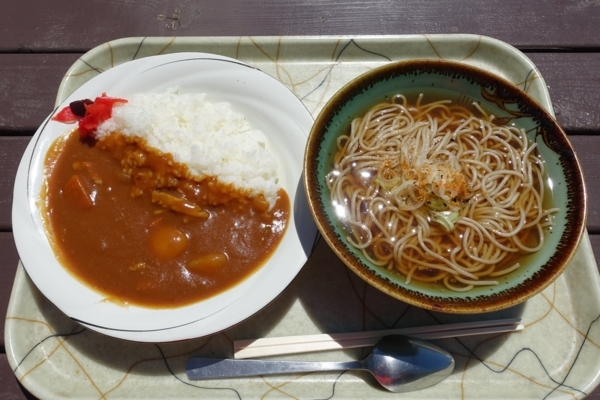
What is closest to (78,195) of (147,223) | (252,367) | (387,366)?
(147,223)

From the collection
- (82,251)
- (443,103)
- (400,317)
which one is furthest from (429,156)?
(82,251)

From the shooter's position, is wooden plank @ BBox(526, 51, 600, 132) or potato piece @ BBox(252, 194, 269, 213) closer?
potato piece @ BBox(252, 194, 269, 213)

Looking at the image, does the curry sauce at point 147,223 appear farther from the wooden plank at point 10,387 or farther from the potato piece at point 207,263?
the wooden plank at point 10,387

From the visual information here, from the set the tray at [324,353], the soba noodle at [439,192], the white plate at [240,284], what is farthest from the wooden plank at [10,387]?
the soba noodle at [439,192]

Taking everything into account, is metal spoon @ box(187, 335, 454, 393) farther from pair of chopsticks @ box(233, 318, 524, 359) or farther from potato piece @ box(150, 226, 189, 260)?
potato piece @ box(150, 226, 189, 260)

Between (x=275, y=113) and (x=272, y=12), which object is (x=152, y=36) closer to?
(x=272, y=12)

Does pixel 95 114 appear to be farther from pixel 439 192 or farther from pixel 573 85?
pixel 573 85

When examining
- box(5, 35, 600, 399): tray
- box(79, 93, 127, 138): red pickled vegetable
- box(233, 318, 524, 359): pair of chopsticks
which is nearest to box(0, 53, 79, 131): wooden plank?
box(79, 93, 127, 138): red pickled vegetable
